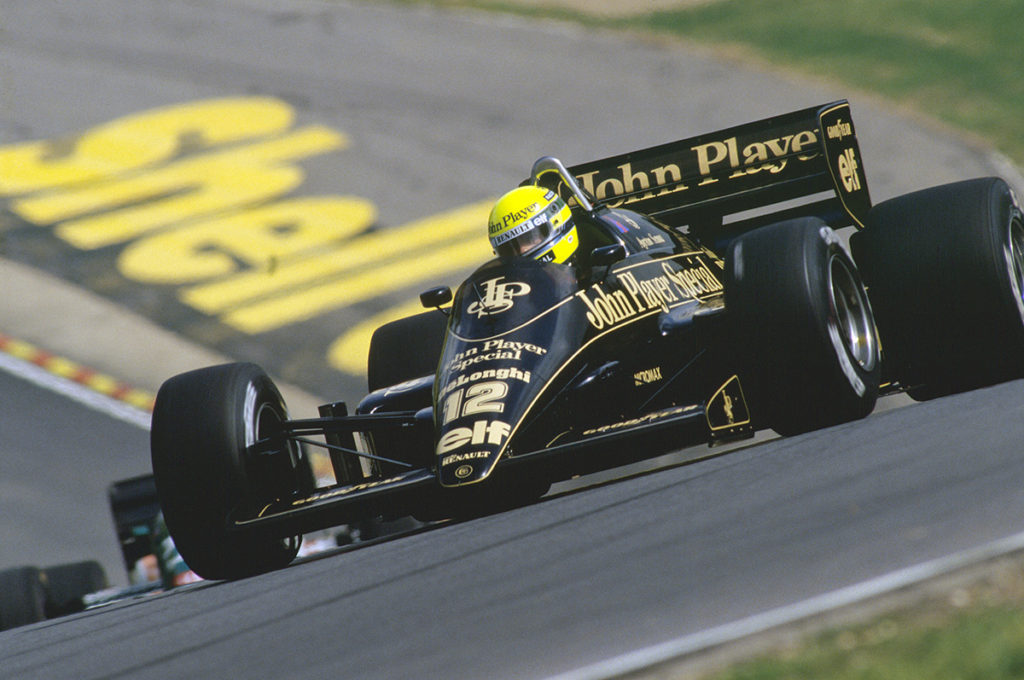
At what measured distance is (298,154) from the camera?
17953mm

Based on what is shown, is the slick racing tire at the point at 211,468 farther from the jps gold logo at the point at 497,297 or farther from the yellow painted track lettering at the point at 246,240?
the yellow painted track lettering at the point at 246,240

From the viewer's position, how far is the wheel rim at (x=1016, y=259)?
624 cm

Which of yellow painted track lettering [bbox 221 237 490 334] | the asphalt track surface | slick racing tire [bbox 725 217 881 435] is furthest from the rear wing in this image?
yellow painted track lettering [bbox 221 237 490 334]

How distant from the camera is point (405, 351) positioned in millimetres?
7906

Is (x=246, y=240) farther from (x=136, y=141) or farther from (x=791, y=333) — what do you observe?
(x=791, y=333)

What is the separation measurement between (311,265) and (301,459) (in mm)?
8510

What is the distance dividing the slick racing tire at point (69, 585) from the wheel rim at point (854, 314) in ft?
15.5

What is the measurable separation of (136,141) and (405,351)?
1165 centimetres

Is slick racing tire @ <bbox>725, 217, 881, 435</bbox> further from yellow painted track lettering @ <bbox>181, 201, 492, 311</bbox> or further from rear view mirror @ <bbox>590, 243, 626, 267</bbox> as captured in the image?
yellow painted track lettering @ <bbox>181, 201, 492, 311</bbox>

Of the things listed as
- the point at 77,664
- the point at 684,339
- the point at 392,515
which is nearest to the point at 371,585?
the point at 77,664

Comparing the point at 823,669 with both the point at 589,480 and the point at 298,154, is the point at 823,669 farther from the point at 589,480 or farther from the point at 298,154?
the point at 298,154

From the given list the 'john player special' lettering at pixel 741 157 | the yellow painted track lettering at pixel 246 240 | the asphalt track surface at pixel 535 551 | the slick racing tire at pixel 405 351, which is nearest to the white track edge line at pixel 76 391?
the asphalt track surface at pixel 535 551

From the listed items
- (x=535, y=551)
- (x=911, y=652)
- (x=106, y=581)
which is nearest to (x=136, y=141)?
(x=106, y=581)

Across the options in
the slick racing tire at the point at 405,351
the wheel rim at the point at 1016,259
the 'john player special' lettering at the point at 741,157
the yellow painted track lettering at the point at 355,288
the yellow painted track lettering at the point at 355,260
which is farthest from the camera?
the yellow painted track lettering at the point at 355,260
